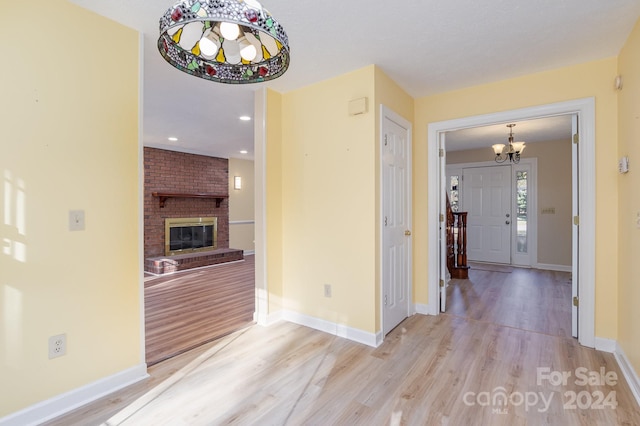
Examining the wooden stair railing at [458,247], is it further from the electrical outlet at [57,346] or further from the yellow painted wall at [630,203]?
the electrical outlet at [57,346]

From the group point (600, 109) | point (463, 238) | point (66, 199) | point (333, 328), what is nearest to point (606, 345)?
point (600, 109)

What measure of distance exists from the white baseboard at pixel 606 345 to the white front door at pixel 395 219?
5.08ft

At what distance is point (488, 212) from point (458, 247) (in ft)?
5.76

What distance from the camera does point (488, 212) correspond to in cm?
634

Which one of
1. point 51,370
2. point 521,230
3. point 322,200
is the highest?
point 322,200

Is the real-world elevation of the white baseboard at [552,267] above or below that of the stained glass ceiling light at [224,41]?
below

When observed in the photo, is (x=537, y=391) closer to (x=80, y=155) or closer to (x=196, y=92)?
(x=80, y=155)

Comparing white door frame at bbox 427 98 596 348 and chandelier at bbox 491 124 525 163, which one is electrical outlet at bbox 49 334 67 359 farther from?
chandelier at bbox 491 124 525 163

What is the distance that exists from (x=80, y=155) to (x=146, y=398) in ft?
5.03

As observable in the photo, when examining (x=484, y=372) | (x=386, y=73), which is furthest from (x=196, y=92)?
(x=484, y=372)

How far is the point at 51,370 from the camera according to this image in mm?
1737

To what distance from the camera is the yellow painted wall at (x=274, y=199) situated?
3.13 m

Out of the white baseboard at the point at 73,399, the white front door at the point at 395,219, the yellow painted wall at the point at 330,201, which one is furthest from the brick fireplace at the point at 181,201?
the white front door at the point at 395,219

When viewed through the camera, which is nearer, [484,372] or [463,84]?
[484,372]
